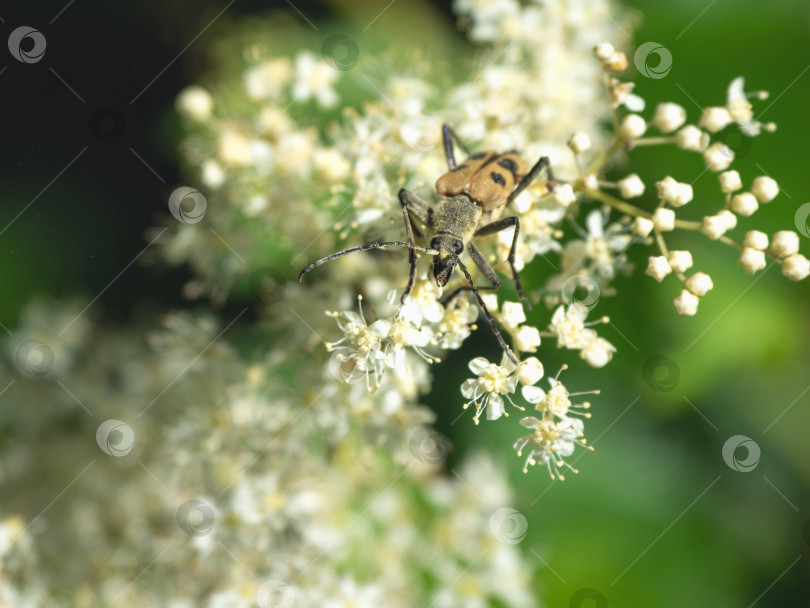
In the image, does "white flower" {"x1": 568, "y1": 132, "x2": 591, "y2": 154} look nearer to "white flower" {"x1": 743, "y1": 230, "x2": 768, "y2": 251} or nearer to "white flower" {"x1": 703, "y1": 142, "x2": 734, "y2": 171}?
Result: "white flower" {"x1": 703, "y1": 142, "x2": 734, "y2": 171}

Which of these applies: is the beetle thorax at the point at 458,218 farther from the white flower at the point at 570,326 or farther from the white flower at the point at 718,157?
the white flower at the point at 718,157

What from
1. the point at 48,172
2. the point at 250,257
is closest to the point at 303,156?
the point at 250,257

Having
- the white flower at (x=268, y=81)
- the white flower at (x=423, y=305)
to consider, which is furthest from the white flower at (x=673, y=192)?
the white flower at (x=268, y=81)

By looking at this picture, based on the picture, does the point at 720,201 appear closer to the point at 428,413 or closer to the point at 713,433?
the point at 713,433

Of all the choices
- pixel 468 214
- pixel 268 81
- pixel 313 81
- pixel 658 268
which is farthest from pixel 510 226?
pixel 268 81

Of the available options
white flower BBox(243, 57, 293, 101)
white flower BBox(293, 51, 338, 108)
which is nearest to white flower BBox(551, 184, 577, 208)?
white flower BBox(293, 51, 338, 108)
